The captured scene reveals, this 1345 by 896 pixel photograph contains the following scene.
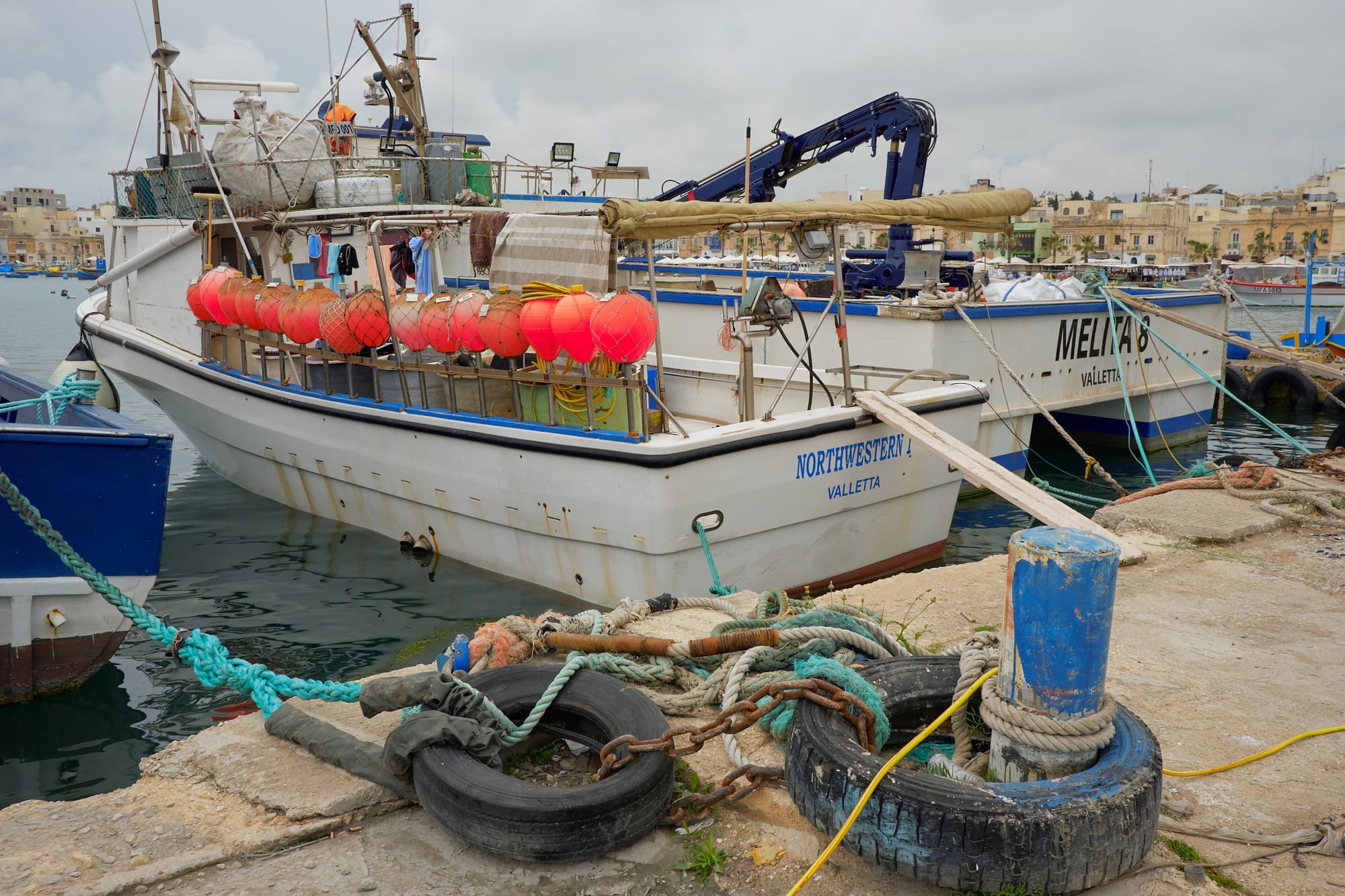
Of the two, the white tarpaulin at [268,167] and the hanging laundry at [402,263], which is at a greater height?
the white tarpaulin at [268,167]

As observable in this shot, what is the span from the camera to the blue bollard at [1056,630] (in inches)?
103

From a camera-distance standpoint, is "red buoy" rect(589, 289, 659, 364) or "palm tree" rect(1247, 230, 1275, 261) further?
"palm tree" rect(1247, 230, 1275, 261)

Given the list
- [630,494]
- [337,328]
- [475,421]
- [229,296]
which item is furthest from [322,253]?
[630,494]

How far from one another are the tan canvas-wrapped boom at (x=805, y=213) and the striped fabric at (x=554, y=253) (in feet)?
2.77

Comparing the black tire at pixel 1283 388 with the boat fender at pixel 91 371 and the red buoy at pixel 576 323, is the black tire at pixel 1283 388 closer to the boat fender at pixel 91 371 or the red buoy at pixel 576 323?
the red buoy at pixel 576 323

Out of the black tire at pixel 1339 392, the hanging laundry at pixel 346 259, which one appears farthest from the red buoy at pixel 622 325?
the black tire at pixel 1339 392

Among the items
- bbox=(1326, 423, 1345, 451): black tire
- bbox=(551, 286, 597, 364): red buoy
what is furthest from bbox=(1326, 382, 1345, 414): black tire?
bbox=(551, 286, 597, 364): red buoy

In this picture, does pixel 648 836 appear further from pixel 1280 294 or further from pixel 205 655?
pixel 1280 294

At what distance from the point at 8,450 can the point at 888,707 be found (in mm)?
4693

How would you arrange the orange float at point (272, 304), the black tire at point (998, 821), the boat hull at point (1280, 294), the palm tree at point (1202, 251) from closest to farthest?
the black tire at point (998, 821), the orange float at point (272, 304), the boat hull at point (1280, 294), the palm tree at point (1202, 251)

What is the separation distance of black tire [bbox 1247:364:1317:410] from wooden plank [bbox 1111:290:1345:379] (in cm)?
657

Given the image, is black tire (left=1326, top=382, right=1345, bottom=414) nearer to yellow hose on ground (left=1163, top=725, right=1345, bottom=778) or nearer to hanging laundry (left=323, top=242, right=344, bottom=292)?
yellow hose on ground (left=1163, top=725, right=1345, bottom=778)

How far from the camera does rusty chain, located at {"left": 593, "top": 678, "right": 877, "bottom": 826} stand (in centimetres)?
296

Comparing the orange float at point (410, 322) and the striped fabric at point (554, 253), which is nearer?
the striped fabric at point (554, 253)
